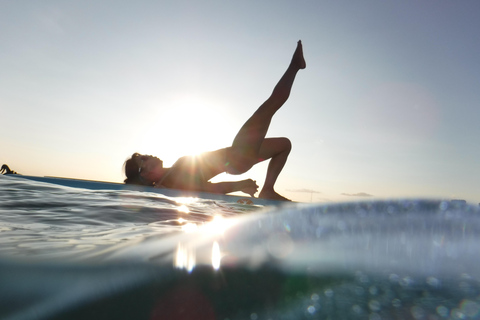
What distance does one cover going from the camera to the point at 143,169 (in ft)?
17.9

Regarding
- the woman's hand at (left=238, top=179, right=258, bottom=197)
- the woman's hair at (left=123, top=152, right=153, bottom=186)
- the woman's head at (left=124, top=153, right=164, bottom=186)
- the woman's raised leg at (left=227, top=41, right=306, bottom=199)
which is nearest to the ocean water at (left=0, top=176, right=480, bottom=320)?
the woman's raised leg at (left=227, top=41, right=306, bottom=199)

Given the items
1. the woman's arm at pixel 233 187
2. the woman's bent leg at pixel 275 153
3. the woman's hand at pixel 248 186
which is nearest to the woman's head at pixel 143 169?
the woman's arm at pixel 233 187

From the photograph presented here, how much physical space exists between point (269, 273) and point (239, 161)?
4635mm

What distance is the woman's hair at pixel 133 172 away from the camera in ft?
18.2

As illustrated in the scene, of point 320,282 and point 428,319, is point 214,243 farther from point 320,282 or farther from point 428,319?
point 428,319

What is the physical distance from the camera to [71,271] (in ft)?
1.90

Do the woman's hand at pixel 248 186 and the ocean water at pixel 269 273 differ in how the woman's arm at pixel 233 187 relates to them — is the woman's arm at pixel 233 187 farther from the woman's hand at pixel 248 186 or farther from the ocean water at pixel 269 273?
the ocean water at pixel 269 273

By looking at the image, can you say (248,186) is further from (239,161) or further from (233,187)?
(239,161)

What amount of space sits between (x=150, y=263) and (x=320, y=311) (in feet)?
0.97

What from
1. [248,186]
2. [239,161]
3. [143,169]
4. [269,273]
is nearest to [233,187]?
[248,186]

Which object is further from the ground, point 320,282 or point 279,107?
point 279,107

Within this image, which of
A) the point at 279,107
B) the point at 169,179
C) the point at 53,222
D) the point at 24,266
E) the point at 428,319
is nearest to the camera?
the point at 428,319

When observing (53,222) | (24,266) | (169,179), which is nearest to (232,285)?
(24,266)

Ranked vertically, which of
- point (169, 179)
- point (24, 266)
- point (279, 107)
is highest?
point (279, 107)
